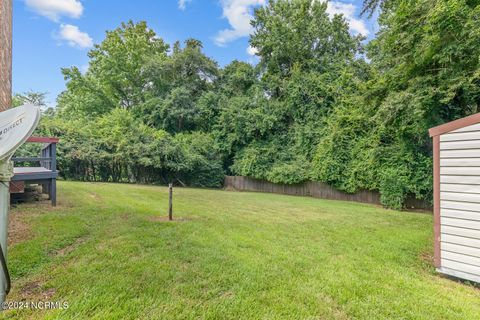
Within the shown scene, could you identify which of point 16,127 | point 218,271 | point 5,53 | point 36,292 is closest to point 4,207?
point 16,127

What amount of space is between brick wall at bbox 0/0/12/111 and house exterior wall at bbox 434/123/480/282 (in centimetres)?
490

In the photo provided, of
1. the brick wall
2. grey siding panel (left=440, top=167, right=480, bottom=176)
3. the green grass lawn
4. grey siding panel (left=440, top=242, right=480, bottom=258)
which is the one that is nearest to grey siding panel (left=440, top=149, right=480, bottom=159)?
grey siding panel (left=440, top=167, right=480, bottom=176)

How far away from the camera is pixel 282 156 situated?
15.5 m

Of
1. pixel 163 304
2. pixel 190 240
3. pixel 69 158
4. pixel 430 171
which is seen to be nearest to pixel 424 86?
pixel 430 171

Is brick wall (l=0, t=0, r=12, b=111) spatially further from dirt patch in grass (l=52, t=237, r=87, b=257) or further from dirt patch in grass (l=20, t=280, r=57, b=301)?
dirt patch in grass (l=52, t=237, r=87, b=257)

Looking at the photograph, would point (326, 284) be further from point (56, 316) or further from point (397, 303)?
point (56, 316)

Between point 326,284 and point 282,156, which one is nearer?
point 326,284

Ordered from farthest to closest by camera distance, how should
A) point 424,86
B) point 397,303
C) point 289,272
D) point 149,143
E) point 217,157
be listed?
point 217,157, point 149,143, point 424,86, point 289,272, point 397,303

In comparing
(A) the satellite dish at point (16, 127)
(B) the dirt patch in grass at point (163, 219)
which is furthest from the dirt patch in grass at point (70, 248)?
(A) the satellite dish at point (16, 127)

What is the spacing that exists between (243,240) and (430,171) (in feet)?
28.4

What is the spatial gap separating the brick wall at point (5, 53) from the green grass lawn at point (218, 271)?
5.78ft

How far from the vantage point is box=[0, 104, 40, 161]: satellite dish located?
1547 millimetres

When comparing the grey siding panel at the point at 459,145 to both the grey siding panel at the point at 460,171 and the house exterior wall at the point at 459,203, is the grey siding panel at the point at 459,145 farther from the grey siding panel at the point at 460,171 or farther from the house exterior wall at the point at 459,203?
the grey siding panel at the point at 460,171

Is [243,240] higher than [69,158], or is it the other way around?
[69,158]
